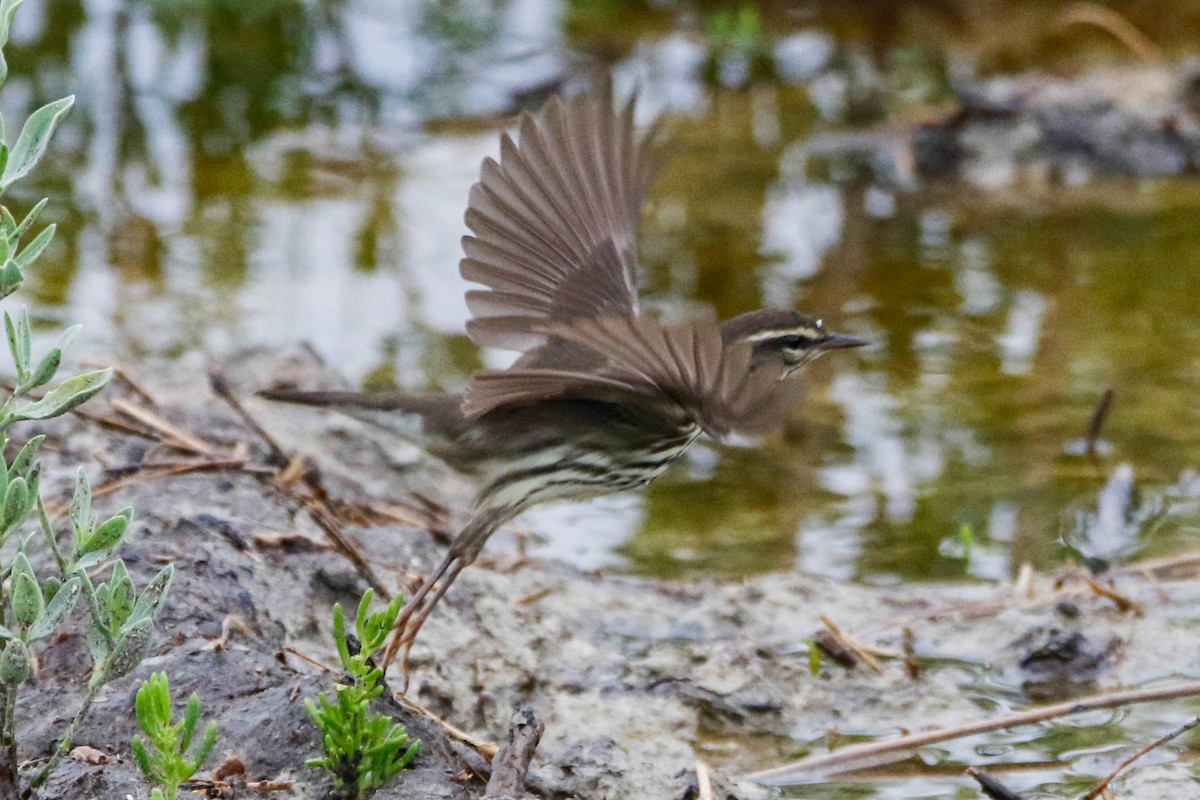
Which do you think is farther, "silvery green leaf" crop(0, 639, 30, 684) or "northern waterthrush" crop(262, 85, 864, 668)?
→ "northern waterthrush" crop(262, 85, 864, 668)

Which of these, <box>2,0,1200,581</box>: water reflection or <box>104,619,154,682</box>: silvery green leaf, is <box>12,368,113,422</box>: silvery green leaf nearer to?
<box>104,619,154,682</box>: silvery green leaf

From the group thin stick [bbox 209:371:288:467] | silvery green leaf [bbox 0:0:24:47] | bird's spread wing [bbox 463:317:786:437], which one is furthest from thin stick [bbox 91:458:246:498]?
silvery green leaf [bbox 0:0:24:47]

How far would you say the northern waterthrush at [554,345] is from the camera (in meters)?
4.18

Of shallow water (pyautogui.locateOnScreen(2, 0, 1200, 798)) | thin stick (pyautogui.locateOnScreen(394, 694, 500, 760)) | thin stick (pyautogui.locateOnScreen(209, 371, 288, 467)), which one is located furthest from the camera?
shallow water (pyautogui.locateOnScreen(2, 0, 1200, 798))

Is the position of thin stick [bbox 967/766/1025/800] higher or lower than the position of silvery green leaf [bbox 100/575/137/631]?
lower

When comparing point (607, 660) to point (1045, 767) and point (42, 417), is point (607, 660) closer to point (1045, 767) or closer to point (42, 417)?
point (1045, 767)

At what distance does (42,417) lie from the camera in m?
2.67

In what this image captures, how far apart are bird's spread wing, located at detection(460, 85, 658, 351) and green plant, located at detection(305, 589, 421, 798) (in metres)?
1.55

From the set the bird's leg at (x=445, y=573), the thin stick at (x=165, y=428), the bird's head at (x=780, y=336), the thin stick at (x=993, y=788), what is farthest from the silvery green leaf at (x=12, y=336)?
the bird's head at (x=780, y=336)

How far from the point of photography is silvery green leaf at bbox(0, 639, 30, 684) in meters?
2.64

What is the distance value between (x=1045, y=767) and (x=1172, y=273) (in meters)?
4.80

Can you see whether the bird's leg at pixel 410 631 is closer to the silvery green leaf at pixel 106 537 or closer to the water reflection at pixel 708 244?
the silvery green leaf at pixel 106 537

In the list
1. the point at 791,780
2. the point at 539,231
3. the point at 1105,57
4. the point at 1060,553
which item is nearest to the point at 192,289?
the point at 539,231

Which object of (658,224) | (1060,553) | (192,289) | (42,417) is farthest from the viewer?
(658,224)
